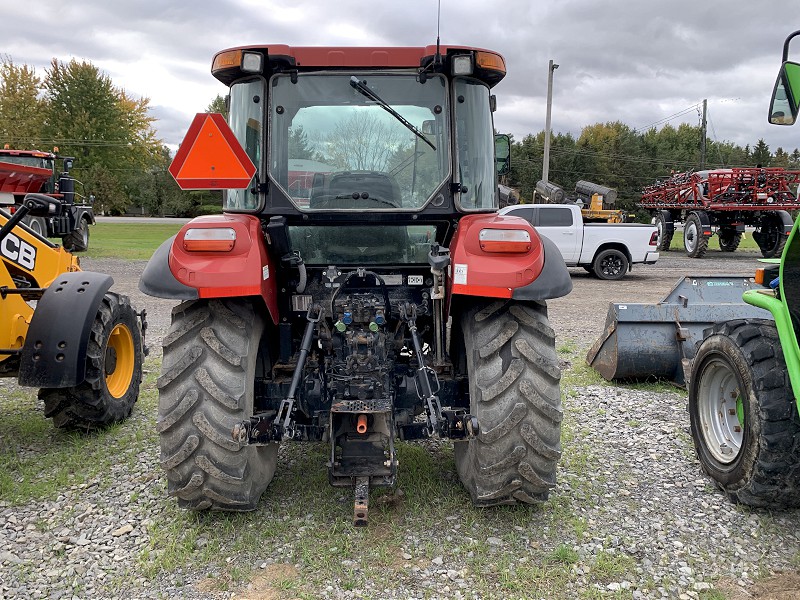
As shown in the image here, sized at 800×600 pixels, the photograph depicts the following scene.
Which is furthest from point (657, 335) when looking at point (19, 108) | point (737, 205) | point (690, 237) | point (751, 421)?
point (19, 108)

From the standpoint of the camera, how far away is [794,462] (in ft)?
11.5

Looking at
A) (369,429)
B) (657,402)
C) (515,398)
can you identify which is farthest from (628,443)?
(369,429)

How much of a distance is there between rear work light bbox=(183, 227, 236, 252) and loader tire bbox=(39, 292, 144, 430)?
5.42 ft

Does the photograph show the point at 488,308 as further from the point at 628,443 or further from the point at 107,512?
the point at 107,512

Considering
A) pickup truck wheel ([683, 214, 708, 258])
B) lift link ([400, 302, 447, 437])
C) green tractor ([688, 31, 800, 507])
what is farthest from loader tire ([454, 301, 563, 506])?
pickup truck wheel ([683, 214, 708, 258])

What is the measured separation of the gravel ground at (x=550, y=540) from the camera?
3033mm

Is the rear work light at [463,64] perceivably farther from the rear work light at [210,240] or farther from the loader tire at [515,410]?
the rear work light at [210,240]

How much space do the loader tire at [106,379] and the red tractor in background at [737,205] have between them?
641 inches

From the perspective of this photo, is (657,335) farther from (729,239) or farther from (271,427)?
(729,239)

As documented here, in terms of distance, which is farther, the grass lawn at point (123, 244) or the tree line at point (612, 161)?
the tree line at point (612, 161)

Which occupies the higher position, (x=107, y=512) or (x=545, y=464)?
(x=545, y=464)

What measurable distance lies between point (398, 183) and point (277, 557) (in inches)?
81.9

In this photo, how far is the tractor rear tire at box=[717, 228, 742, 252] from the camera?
2188cm

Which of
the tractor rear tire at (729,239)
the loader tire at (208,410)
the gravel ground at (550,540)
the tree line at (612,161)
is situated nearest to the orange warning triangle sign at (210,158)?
the loader tire at (208,410)
